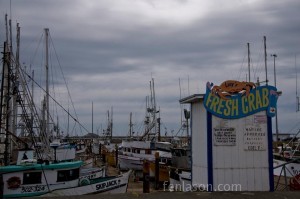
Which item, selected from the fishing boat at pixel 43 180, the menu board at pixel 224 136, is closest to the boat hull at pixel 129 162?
the fishing boat at pixel 43 180

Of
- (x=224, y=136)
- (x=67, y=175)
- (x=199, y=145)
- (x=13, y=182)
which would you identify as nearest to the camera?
(x=224, y=136)

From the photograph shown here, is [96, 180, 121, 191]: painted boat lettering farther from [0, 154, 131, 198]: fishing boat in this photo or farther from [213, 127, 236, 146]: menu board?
[213, 127, 236, 146]: menu board

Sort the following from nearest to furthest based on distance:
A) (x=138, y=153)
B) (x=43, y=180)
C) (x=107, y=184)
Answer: (x=43, y=180)
(x=107, y=184)
(x=138, y=153)

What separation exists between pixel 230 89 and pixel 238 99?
381 mm

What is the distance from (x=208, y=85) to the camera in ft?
41.4

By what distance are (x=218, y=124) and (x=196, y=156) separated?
1.54 meters

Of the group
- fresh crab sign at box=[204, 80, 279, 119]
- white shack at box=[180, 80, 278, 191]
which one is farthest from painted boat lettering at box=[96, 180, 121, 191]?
fresh crab sign at box=[204, 80, 279, 119]

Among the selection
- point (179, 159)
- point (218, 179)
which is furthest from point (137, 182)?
point (218, 179)

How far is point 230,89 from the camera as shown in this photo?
41.6 ft

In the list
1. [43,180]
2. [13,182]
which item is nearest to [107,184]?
[43,180]

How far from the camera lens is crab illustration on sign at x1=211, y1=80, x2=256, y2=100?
12.6 metres

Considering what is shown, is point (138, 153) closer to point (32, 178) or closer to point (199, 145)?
point (32, 178)

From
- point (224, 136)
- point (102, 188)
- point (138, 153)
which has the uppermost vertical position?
point (224, 136)

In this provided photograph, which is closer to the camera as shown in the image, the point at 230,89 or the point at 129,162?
the point at 230,89
